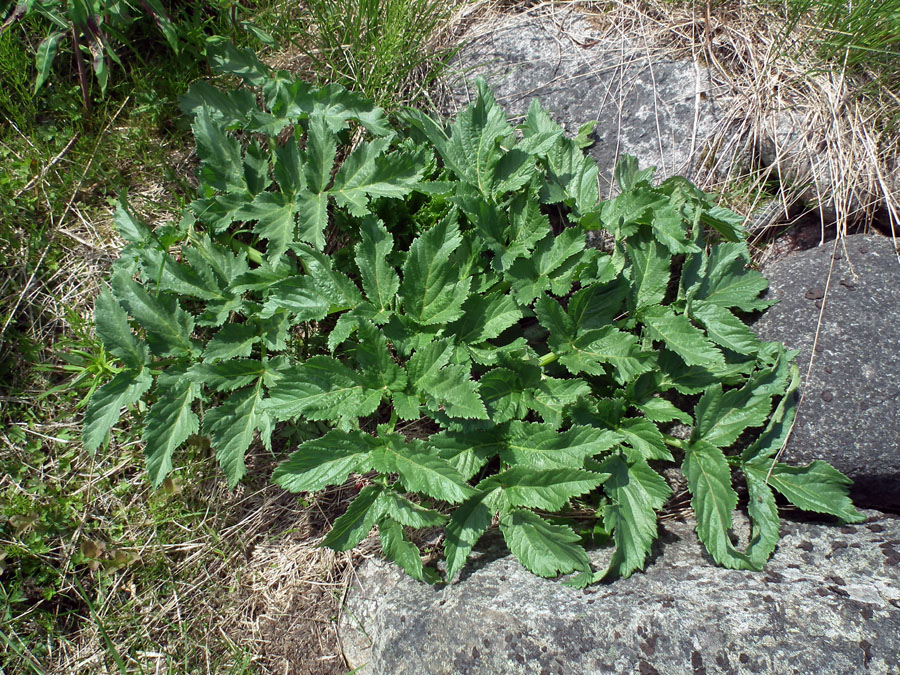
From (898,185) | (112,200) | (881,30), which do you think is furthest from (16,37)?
(898,185)

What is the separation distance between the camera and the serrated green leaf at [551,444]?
2328 mm

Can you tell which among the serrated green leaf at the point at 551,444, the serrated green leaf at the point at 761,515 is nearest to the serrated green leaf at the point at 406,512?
the serrated green leaf at the point at 551,444

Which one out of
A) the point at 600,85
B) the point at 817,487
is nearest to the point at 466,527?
the point at 817,487

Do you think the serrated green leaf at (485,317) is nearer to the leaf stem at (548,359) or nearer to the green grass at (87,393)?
the leaf stem at (548,359)

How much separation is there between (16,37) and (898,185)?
4.44m

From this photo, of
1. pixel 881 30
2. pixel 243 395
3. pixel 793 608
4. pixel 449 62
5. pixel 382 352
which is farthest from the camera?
pixel 449 62

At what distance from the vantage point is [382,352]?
2303 millimetres

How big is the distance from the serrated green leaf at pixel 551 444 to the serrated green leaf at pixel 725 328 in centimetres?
66

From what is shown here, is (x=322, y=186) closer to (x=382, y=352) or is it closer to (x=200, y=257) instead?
(x=200, y=257)

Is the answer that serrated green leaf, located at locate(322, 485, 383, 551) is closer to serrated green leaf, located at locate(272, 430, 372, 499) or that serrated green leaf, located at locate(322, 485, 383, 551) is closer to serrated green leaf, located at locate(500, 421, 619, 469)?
serrated green leaf, located at locate(272, 430, 372, 499)

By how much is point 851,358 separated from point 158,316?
298 centimetres

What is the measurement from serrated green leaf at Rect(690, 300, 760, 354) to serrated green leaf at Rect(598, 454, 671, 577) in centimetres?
63

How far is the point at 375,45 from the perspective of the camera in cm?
316

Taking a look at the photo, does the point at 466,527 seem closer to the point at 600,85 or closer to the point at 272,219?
the point at 272,219
